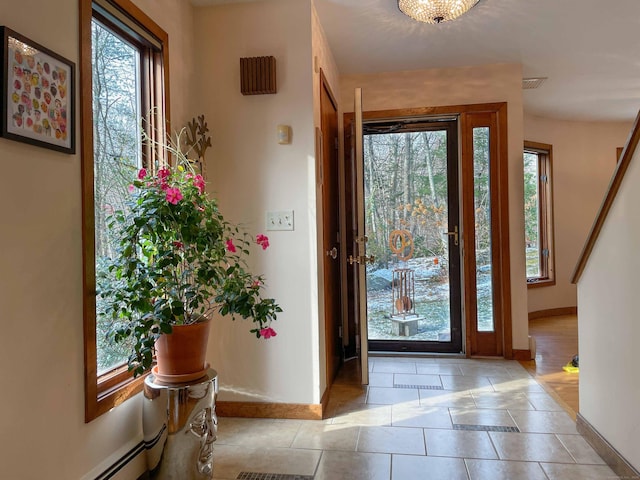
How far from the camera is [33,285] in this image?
139cm

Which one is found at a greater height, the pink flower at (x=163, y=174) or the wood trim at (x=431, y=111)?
the wood trim at (x=431, y=111)

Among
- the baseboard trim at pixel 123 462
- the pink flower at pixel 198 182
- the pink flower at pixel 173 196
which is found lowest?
the baseboard trim at pixel 123 462

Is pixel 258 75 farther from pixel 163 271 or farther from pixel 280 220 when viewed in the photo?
pixel 163 271

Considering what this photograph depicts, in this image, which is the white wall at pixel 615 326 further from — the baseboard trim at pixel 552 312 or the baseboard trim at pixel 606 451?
the baseboard trim at pixel 552 312

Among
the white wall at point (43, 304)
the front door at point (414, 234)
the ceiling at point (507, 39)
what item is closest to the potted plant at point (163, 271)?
the white wall at point (43, 304)

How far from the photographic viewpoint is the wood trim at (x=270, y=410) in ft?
8.22

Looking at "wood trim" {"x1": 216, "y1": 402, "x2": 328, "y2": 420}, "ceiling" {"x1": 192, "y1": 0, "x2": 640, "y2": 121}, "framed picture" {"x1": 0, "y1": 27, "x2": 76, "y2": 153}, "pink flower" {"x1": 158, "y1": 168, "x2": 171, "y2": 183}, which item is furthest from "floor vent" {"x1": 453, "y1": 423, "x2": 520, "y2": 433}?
"ceiling" {"x1": 192, "y1": 0, "x2": 640, "y2": 121}

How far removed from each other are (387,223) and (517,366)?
1.58 metres

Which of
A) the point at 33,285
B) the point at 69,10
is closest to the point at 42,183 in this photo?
the point at 33,285

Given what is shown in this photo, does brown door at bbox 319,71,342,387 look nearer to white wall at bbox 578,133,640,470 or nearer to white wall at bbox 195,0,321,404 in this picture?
white wall at bbox 195,0,321,404

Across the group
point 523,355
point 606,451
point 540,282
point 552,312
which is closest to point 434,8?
point 606,451

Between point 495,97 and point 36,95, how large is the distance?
338 cm

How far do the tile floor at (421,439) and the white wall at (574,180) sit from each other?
314 cm

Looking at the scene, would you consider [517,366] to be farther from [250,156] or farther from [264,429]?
[250,156]
